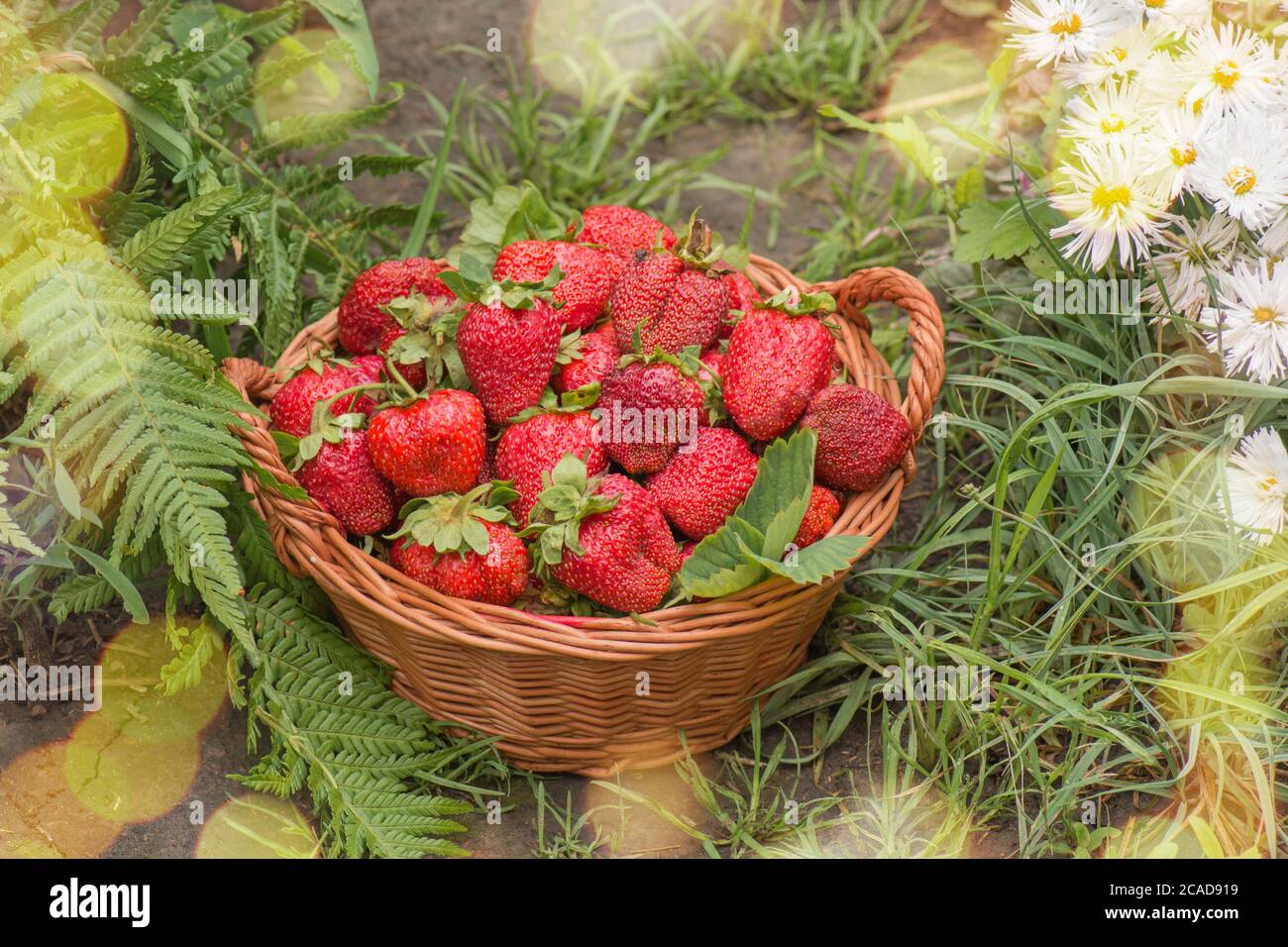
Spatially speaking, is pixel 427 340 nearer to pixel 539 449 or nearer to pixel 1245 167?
pixel 539 449

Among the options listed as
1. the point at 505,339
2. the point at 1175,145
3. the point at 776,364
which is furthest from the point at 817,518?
the point at 1175,145

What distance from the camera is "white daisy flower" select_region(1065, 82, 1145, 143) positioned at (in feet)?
6.71

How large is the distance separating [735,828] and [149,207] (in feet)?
4.61

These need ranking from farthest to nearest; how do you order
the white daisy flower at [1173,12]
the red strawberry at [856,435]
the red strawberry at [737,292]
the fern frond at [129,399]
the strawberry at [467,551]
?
the red strawberry at [737,292] → the white daisy flower at [1173,12] → the red strawberry at [856,435] → the strawberry at [467,551] → the fern frond at [129,399]

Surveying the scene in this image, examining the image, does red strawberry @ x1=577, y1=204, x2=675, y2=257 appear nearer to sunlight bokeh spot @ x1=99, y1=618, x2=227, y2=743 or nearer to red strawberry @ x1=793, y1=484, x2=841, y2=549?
red strawberry @ x1=793, y1=484, x2=841, y2=549

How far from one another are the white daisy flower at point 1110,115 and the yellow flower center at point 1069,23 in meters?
0.12

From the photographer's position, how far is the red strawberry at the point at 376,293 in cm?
217

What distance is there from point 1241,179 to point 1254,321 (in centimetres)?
22

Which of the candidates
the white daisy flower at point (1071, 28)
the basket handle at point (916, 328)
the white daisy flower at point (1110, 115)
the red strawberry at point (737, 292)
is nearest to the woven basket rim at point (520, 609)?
the basket handle at point (916, 328)

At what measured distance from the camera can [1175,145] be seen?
6.50ft

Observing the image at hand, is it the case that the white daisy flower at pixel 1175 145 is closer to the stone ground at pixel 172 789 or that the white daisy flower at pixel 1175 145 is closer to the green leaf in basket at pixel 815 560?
the green leaf in basket at pixel 815 560

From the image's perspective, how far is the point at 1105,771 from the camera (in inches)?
79.7

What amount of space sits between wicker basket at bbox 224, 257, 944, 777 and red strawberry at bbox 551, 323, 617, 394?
430 millimetres

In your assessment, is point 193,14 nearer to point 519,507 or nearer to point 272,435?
point 272,435
